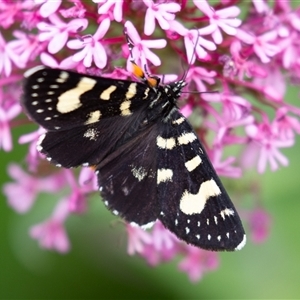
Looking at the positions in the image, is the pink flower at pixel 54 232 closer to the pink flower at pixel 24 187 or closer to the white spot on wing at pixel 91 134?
the pink flower at pixel 24 187

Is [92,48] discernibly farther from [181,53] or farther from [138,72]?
[181,53]

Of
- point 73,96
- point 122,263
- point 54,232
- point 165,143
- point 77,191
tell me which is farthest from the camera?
point 122,263

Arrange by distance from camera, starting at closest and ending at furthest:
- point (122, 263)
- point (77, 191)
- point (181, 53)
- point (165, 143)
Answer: point (165, 143) → point (181, 53) → point (77, 191) → point (122, 263)

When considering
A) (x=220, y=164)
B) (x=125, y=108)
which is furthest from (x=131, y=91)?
(x=220, y=164)

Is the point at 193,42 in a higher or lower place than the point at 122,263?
higher

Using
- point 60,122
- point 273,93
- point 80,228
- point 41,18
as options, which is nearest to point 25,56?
point 41,18

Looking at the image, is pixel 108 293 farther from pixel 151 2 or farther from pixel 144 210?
pixel 151 2

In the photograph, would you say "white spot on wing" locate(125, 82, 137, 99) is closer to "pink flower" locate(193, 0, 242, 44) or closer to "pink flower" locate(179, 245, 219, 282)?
"pink flower" locate(193, 0, 242, 44)
